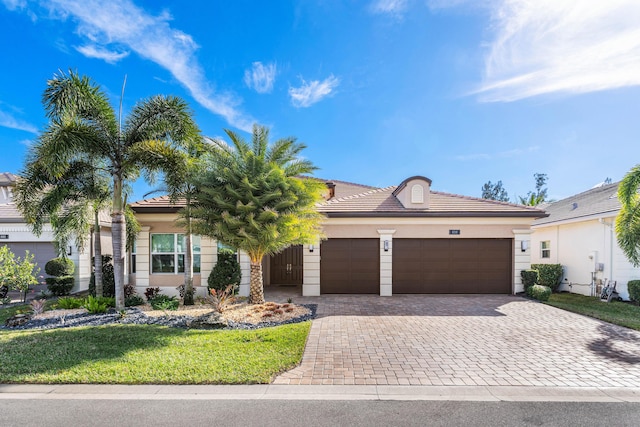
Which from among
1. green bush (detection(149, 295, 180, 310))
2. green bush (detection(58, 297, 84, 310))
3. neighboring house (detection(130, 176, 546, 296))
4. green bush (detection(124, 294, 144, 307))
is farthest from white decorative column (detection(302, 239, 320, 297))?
green bush (detection(58, 297, 84, 310))

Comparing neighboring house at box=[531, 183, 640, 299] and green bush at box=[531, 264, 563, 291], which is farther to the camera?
green bush at box=[531, 264, 563, 291]

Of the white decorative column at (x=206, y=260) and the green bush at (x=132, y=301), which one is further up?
the white decorative column at (x=206, y=260)

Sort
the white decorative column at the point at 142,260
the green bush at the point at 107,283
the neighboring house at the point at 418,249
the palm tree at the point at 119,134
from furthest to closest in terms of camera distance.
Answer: the neighboring house at the point at 418,249 < the white decorative column at the point at 142,260 < the green bush at the point at 107,283 < the palm tree at the point at 119,134

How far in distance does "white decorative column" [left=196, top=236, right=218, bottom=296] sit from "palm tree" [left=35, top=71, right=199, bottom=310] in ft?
10.3

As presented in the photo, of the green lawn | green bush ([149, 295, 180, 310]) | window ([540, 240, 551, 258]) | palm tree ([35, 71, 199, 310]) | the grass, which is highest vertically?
palm tree ([35, 71, 199, 310])

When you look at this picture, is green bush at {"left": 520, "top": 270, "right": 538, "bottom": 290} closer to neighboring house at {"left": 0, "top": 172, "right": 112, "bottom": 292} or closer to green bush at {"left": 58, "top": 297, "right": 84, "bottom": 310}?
green bush at {"left": 58, "top": 297, "right": 84, "bottom": 310}

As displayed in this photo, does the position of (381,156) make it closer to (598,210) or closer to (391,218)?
(391,218)

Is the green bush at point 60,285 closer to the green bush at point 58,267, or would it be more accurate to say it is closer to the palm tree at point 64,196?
the green bush at point 58,267

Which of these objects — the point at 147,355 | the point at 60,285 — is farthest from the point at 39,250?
the point at 147,355

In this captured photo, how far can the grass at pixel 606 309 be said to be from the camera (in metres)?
8.45

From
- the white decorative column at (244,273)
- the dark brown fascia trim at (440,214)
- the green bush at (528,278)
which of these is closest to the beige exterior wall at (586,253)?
the dark brown fascia trim at (440,214)

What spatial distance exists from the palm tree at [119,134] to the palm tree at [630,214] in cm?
1378

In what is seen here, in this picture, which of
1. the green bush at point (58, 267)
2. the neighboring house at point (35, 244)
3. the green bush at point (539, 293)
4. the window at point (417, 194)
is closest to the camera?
the green bush at point (539, 293)

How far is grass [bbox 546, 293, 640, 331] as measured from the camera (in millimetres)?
8445
